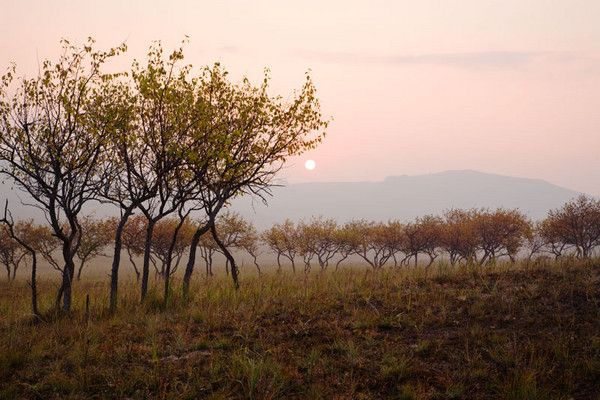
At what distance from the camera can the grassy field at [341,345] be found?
26.6ft

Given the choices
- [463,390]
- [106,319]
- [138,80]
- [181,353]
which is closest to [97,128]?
[138,80]

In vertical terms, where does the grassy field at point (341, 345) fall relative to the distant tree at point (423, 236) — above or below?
below

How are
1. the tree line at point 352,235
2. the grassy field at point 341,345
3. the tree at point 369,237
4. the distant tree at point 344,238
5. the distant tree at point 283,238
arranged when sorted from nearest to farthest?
the grassy field at point 341,345 → the tree line at point 352,235 → the distant tree at point 283,238 → the distant tree at point 344,238 → the tree at point 369,237

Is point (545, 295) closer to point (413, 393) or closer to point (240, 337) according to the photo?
point (413, 393)

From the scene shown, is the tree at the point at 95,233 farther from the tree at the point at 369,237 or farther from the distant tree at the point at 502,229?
the distant tree at the point at 502,229

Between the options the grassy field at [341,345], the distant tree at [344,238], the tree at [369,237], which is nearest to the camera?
the grassy field at [341,345]

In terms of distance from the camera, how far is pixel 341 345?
9883 mm

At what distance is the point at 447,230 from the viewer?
192 feet

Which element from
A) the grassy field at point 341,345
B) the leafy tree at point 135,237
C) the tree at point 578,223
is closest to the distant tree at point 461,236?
the tree at point 578,223

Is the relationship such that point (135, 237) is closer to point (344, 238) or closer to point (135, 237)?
point (135, 237)

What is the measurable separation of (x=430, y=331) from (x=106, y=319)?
10.3 m

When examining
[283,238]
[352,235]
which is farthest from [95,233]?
[352,235]

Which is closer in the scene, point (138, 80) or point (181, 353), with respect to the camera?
point (181, 353)

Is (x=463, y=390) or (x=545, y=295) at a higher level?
(x=545, y=295)
